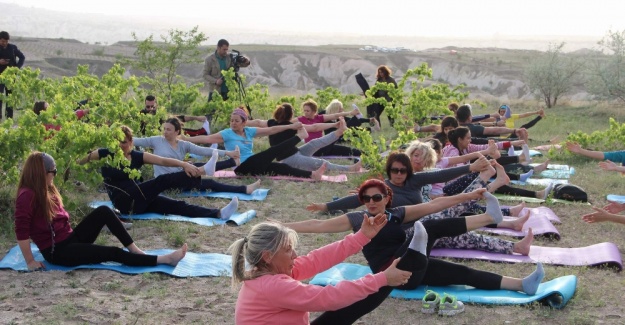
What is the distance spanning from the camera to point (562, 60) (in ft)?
A: 86.5

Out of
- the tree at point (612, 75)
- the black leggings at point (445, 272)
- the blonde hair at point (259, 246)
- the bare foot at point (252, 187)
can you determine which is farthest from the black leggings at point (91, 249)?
the tree at point (612, 75)

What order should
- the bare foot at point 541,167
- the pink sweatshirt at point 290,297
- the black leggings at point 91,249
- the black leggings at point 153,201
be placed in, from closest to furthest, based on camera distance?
1. the pink sweatshirt at point 290,297
2. the black leggings at point 91,249
3. the black leggings at point 153,201
4. the bare foot at point 541,167

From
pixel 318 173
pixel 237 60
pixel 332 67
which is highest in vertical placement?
pixel 237 60

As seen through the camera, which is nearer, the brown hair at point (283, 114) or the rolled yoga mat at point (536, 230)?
the rolled yoga mat at point (536, 230)

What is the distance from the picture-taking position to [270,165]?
10727 mm

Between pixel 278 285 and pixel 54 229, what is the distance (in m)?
3.11

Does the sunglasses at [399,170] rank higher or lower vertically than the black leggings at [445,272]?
higher

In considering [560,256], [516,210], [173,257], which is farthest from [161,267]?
[516,210]

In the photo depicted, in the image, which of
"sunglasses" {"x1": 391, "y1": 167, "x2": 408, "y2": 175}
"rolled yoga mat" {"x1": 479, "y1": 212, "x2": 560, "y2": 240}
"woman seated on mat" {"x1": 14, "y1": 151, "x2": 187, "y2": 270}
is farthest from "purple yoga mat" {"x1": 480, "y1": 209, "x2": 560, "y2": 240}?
"woman seated on mat" {"x1": 14, "y1": 151, "x2": 187, "y2": 270}

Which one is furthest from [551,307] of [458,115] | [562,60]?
[562,60]

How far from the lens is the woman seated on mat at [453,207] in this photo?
6289 millimetres

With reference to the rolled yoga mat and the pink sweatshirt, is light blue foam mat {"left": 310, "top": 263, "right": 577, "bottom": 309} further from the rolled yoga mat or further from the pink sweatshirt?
the pink sweatshirt

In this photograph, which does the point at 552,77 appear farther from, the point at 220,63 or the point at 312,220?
the point at 312,220

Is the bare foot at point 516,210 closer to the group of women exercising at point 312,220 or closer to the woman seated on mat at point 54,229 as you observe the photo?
the group of women exercising at point 312,220
